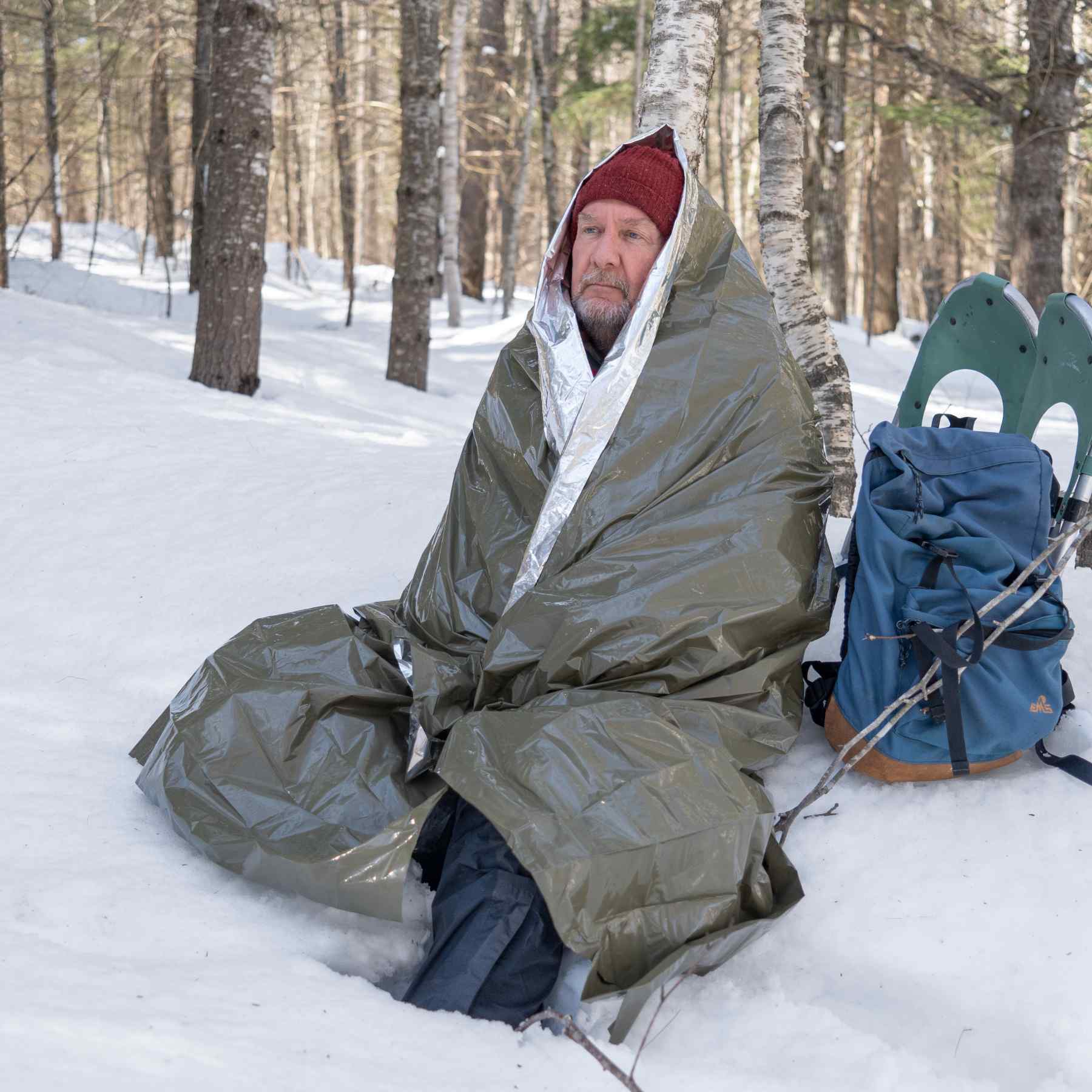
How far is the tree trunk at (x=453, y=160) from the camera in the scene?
1066 centimetres

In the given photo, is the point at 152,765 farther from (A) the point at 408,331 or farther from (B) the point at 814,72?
(B) the point at 814,72

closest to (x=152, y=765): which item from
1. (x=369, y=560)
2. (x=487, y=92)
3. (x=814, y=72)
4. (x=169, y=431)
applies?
(x=369, y=560)

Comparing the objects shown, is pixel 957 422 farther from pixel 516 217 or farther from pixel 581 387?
pixel 516 217

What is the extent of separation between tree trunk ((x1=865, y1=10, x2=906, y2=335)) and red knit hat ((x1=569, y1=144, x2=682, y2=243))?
34.3 feet

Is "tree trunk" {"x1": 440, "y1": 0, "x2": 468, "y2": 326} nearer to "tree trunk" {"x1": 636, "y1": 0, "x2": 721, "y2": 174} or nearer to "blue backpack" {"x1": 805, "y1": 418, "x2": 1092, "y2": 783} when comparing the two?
"tree trunk" {"x1": 636, "y1": 0, "x2": 721, "y2": 174}

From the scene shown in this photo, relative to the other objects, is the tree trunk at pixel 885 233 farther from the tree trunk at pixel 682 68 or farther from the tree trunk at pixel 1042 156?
the tree trunk at pixel 682 68

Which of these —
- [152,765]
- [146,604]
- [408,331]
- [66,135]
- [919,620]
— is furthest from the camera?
[66,135]

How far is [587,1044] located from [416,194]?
6.83m

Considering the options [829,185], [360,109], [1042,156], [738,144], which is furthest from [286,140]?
[1042,156]

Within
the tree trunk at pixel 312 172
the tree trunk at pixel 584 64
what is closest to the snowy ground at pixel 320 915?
the tree trunk at pixel 584 64

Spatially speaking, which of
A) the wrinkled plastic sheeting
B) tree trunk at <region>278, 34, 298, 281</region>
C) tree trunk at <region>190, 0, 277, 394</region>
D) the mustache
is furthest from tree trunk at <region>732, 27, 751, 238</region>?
the wrinkled plastic sheeting

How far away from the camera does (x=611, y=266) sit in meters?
2.49

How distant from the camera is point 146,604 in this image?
10.3 ft

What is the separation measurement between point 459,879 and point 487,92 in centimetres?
1379
